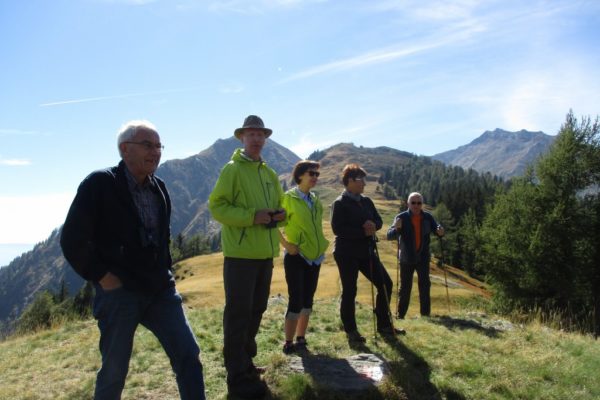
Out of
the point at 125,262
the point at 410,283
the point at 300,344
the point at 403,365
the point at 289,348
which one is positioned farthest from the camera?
the point at 410,283

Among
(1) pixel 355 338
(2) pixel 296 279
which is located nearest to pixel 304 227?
(2) pixel 296 279

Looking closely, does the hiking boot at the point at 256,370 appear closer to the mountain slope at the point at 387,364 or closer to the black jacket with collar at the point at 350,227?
the mountain slope at the point at 387,364

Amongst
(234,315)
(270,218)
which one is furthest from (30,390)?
(270,218)

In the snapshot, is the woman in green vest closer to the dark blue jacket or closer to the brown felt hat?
the brown felt hat

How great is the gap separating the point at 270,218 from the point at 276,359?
232 centimetres

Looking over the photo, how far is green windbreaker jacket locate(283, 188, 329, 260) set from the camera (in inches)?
282

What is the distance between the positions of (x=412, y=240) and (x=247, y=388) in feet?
21.3

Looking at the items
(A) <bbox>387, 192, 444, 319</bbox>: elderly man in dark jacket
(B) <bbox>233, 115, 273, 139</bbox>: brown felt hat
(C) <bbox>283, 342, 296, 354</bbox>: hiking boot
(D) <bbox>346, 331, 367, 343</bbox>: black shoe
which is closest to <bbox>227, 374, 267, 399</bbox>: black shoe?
(C) <bbox>283, 342, 296, 354</bbox>: hiking boot

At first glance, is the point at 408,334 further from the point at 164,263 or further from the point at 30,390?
the point at 30,390

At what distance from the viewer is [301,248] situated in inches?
280

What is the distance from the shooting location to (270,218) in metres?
5.56

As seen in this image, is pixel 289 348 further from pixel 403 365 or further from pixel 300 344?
pixel 403 365

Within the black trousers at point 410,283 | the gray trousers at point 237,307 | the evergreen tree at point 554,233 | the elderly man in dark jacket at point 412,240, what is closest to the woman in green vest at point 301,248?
the gray trousers at point 237,307

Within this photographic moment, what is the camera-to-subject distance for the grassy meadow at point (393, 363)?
593 cm
